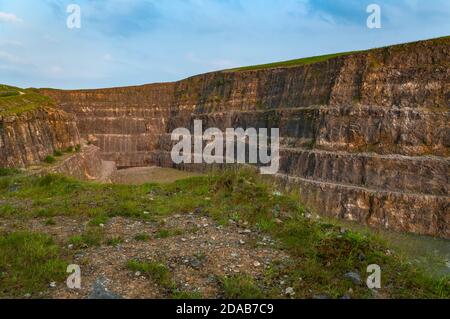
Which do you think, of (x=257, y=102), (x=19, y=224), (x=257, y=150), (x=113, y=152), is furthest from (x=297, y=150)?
(x=113, y=152)

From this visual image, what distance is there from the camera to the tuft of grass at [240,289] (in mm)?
6941

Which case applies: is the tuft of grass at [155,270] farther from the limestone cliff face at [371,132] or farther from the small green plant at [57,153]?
the small green plant at [57,153]

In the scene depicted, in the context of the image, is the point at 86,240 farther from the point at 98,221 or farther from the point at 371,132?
the point at 371,132

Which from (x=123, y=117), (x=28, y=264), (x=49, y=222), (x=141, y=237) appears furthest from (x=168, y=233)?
(x=123, y=117)

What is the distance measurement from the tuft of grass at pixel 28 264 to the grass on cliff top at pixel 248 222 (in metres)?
0.02

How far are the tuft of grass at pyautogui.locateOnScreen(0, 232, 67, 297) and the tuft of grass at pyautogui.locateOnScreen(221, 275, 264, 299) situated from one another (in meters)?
3.39

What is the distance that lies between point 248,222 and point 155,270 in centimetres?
394

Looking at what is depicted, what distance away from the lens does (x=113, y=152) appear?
6341cm

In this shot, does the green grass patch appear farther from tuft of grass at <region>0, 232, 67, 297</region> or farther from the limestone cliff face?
the limestone cliff face

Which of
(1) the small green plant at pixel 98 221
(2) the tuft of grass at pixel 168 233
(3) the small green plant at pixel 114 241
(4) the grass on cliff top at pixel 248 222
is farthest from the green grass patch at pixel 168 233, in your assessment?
(1) the small green plant at pixel 98 221

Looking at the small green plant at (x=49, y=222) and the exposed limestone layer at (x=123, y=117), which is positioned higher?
the exposed limestone layer at (x=123, y=117)

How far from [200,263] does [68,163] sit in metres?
23.4

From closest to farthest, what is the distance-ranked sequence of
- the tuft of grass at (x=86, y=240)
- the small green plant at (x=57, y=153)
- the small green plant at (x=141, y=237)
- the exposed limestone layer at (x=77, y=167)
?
the tuft of grass at (x=86, y=240), the small green plant at (x=141, y=237), the exposed limestone layer at (x=77, y=167), the small green plant at (x=57, y=153)

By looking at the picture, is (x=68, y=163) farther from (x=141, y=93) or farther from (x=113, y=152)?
(x=141, y=93)
